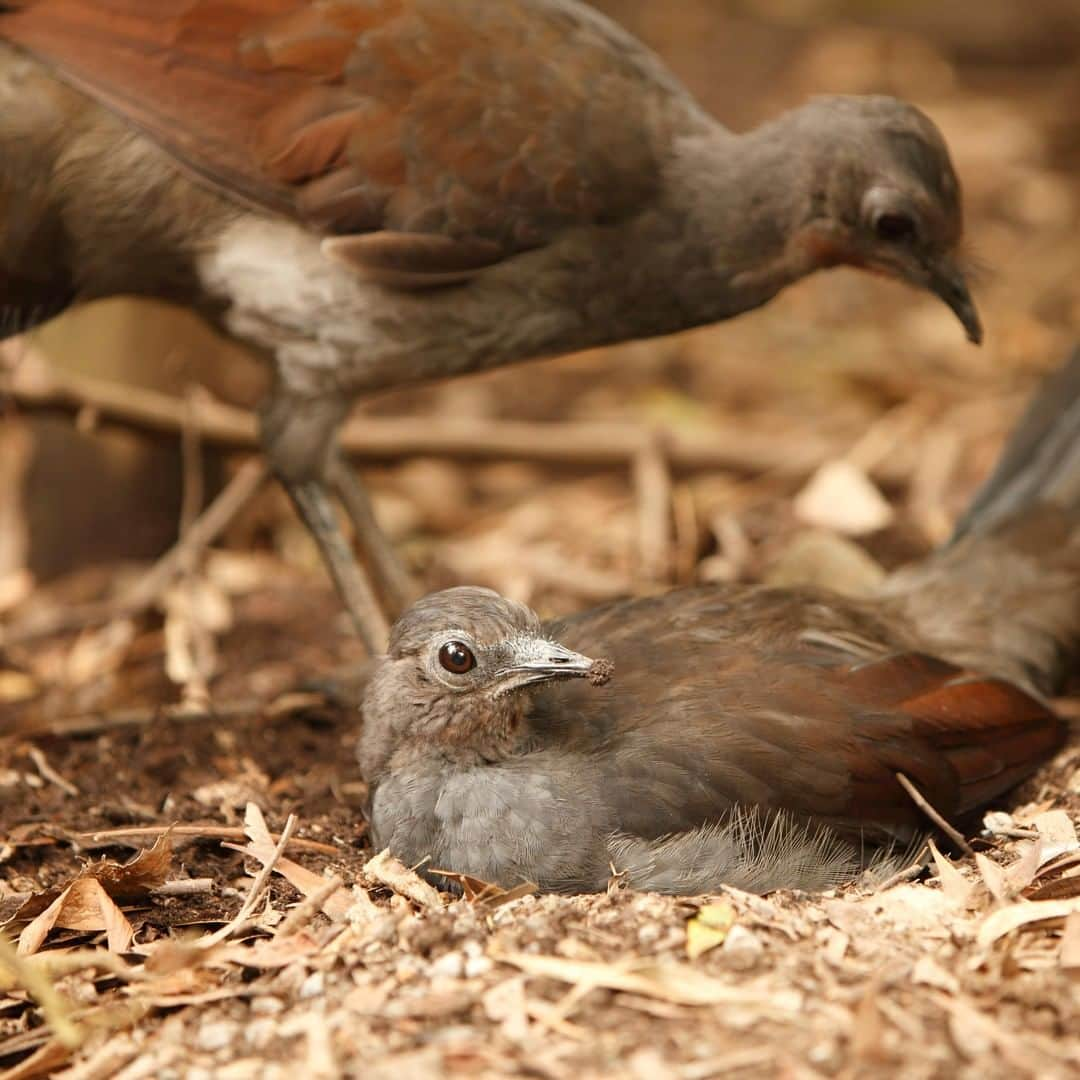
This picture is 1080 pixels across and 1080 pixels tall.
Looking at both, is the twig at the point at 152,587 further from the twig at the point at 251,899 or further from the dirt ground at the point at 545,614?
the twig at the point at 251,899

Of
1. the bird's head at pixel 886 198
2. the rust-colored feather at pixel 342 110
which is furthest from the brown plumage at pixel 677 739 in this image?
the rust-colored feather at pixel 342 110

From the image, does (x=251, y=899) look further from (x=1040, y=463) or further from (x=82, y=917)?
(x=1040, y=463)

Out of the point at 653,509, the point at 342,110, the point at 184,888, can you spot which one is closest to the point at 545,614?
the point at 653,509

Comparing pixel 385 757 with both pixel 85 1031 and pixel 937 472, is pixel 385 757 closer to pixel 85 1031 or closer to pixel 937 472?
pixel 85 1031

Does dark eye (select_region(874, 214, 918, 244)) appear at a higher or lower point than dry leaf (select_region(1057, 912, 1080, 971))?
higher

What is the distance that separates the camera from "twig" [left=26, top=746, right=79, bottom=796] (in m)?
4.16

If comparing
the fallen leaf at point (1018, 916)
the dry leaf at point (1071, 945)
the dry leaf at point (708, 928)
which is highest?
the dry leaf at point (708, 928)

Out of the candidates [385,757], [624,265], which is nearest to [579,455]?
[624,265]

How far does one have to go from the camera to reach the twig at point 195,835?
3.64 metres

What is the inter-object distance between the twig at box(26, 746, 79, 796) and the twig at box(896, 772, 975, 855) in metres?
2.21

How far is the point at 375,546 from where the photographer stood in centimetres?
537

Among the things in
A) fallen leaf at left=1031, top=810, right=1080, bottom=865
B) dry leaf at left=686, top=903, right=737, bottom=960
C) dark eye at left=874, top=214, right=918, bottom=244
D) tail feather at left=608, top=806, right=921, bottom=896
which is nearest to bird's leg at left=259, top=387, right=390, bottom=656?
tail feather at left=608, top=806, right=921, bottom=896

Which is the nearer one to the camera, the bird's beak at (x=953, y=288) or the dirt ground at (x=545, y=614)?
the dirt ground at (x=545, y=614)

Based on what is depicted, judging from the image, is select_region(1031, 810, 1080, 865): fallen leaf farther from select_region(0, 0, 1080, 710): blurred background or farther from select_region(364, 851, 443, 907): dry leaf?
select_region(0, 0, 1080, 710): blurred background
